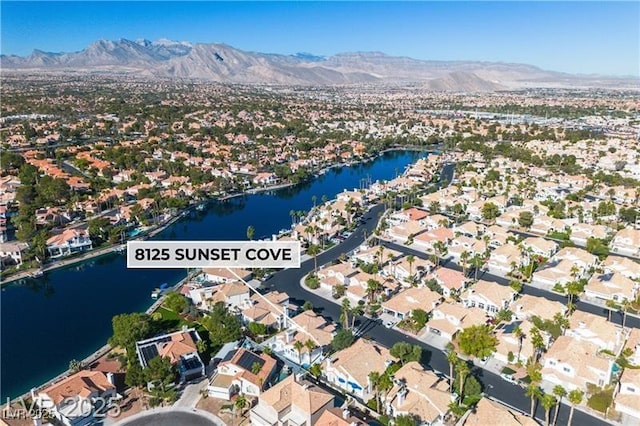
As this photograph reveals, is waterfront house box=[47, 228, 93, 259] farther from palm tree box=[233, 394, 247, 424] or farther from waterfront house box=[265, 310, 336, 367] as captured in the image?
palm tree box=[233, 394, 247, 424]

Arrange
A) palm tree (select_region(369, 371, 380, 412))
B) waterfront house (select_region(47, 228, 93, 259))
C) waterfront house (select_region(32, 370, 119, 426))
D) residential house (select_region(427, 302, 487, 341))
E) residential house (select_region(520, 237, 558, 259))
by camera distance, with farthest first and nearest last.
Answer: waterfront house (select_region(47, 228, 93, 259)), residential house (select_region(520, 237, 558, 259)), residential house (select_region(427, 302, 487, 341)), palm tree (select_region(369, 371, 380, 412)), waterfront house (select_region(32, 370, 119, 426))

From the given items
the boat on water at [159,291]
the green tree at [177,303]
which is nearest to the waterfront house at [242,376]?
the green tree at [177,303]

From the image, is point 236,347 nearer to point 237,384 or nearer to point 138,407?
point 237,384

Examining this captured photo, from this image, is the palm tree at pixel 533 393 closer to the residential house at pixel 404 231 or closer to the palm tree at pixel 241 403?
the palm tree at pixel 241 403

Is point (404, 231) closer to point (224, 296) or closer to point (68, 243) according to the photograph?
point (224, 296)

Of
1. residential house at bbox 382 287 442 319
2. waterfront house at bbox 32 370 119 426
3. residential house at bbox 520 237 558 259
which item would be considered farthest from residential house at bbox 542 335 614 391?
waterfront house at bbox 32 370 119 426

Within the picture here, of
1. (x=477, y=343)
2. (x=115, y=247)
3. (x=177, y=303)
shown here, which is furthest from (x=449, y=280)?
(x=115, y=247)

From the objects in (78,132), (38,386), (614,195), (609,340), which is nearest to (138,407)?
(38,386)
